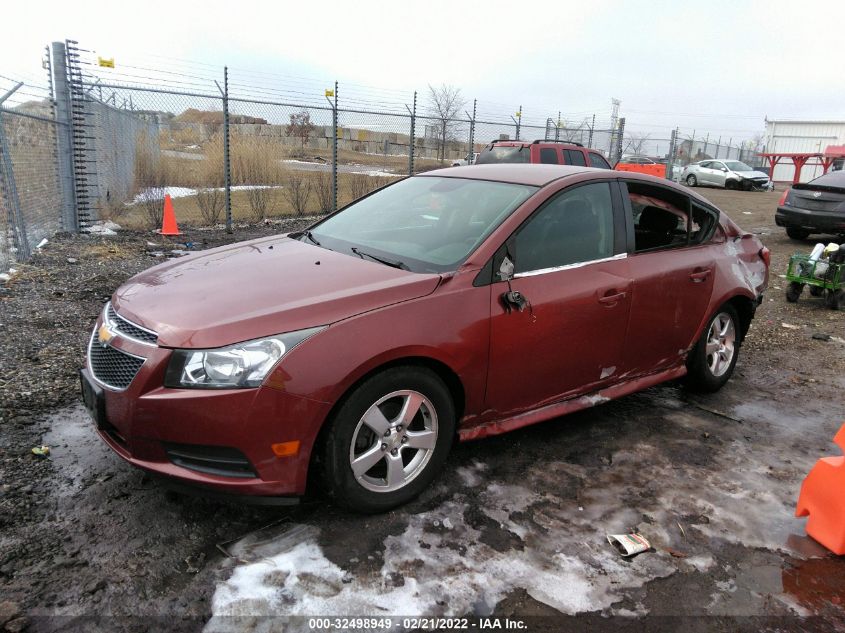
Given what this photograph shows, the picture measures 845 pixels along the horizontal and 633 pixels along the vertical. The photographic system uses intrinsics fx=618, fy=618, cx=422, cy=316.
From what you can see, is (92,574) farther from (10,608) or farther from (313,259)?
(313,259)

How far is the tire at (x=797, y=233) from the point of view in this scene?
12318 millimetres

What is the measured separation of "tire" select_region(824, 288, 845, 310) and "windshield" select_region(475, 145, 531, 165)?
6137 millimetres

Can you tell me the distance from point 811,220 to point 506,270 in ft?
35.3

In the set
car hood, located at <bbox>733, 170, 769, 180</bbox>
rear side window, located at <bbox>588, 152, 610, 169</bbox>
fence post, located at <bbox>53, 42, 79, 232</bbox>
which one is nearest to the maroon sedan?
fence post, located at <bbox>53, 42, 79, 232</bbox>

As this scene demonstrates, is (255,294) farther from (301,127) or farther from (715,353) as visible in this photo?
(301,127)

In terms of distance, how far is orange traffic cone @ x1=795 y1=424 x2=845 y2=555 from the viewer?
291 cm

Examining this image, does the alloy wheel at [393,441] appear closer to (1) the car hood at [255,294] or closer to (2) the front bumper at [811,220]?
(1) the car hood at [255,294]

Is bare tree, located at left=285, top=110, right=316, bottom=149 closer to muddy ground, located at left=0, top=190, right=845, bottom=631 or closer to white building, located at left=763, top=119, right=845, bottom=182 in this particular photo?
muddy ground, located at left=0, top=190, right=845, bottom=631

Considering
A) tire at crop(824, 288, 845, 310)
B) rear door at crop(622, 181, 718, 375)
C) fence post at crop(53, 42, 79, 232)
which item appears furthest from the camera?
fence post at crop(53, 42, 79, 232)

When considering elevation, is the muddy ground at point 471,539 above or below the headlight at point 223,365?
below

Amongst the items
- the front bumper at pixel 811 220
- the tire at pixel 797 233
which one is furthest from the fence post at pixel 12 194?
the tire at pixel 797 233

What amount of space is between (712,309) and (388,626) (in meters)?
3.28

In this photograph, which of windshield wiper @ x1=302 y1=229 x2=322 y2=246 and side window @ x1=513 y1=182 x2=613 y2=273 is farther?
windshield wiper @ x1=302 y1=229 x2=322 y2=246

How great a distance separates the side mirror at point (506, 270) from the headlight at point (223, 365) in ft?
4.02
